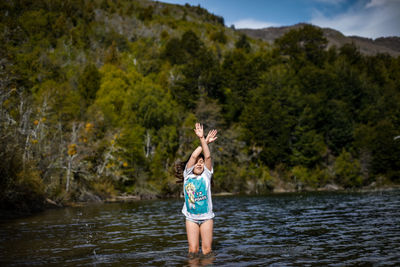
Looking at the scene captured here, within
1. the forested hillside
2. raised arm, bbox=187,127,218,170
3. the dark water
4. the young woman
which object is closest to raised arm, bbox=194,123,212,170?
the young woman

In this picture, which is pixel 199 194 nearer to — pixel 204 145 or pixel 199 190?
pixel 199 190

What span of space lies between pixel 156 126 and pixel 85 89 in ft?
62.7

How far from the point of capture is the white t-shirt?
355 inches

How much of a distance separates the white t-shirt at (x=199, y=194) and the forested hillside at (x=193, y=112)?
2792 cm

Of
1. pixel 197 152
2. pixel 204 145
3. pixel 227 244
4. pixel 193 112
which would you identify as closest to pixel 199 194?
pixel 197 152

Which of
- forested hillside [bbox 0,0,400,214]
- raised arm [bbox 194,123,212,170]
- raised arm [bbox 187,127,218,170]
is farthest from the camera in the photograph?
forested hillside [bbox 0,0,400,214]

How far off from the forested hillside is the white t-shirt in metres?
27.9

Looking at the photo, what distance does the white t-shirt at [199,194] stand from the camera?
29.6 ft

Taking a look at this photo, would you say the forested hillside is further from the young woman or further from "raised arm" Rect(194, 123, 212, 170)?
"raised arm" Rect(194, 123, 212, 170)

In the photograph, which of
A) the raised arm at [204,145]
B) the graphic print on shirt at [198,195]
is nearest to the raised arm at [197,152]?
the raised arm at [204,145]

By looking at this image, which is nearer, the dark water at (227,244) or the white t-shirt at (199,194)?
the white t-shirt at (199,194)

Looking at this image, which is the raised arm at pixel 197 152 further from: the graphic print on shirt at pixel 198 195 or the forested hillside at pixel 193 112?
the forested hillside at pixel 193 112

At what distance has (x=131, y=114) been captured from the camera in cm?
6216

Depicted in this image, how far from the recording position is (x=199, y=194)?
29.6 feet
